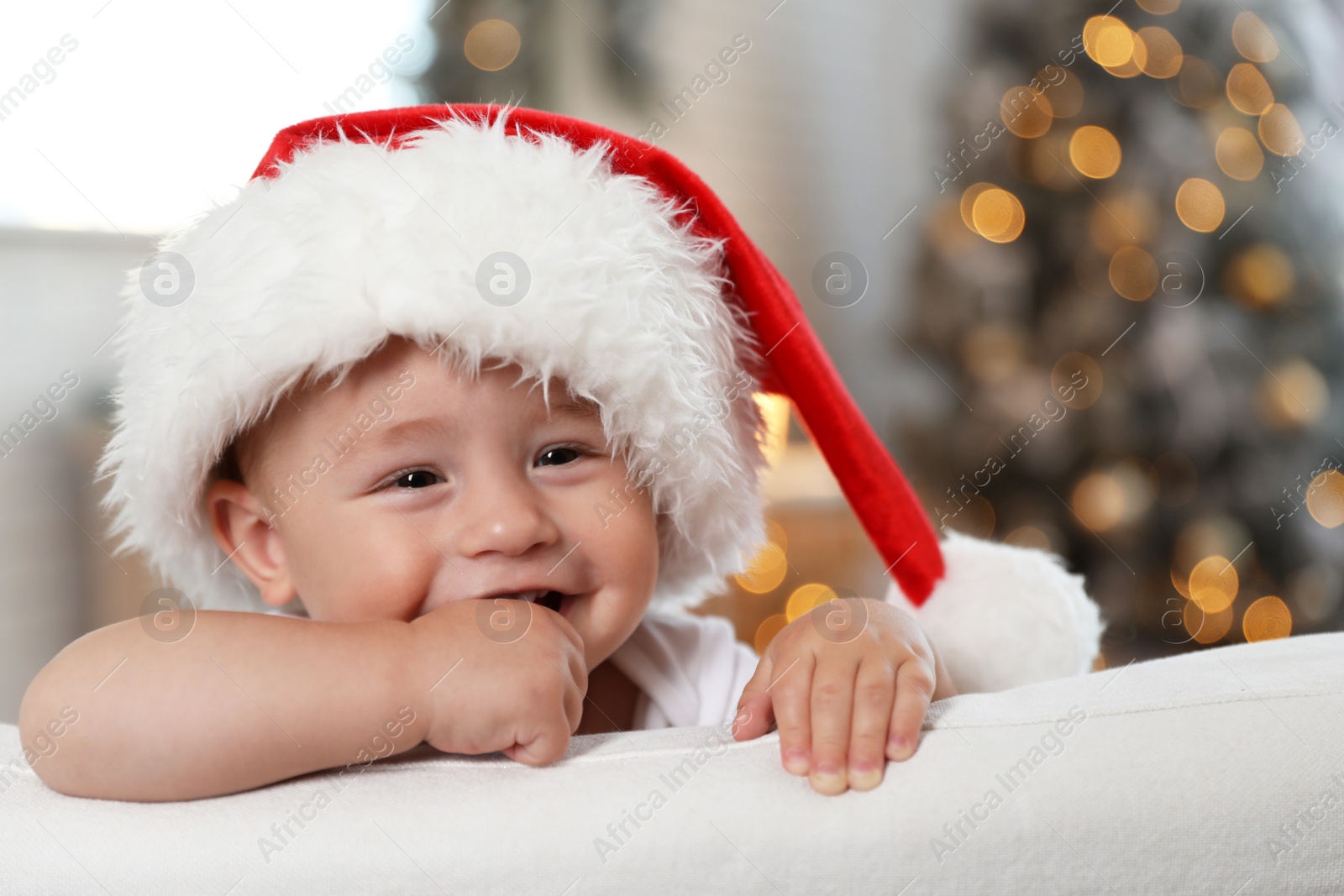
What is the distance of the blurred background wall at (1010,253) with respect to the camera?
201 centimetres

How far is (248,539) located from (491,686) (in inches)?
20.1

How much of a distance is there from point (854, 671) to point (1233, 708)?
22 cm

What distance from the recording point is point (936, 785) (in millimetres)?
519

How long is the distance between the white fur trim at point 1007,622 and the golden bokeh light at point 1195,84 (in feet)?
5.78

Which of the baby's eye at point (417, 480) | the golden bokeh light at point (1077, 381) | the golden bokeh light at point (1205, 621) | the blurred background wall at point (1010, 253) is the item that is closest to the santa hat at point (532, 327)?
the baby's eye at point (417, 480)

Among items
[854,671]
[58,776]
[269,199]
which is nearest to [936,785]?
[854,671]

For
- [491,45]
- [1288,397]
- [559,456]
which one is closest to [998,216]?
[1288,397]

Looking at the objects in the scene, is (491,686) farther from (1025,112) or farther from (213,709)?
(1025,112)

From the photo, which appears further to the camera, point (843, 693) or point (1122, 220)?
point (1122, 220)

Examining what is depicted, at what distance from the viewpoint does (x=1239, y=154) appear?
2285mm

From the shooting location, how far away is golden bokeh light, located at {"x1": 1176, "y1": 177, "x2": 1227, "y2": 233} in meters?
2.29

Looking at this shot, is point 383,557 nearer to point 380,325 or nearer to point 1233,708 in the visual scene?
point 380,325

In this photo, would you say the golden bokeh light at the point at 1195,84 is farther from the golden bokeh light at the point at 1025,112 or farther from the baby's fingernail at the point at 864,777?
the baby's fingernail at the point at 864,777

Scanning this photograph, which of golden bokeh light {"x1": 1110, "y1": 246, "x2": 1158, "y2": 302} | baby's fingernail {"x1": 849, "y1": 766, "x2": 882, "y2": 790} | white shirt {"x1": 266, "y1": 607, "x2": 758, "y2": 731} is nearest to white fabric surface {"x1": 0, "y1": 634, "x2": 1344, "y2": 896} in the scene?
baby's fingernail {"x1": 849, "y1": 766, "x2": 882, "y2": 790}
